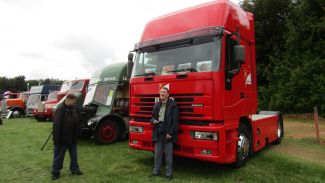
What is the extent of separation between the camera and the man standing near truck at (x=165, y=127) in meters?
6.09

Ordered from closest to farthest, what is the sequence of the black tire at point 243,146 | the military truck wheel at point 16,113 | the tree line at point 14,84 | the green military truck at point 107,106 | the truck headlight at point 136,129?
1. the black tire at point 243,146
2. the truck headlight at point 136,129
3. the green military truck at point 107,106
4. the military truck wheel at point 16,113
5. the tree line at point 14,84

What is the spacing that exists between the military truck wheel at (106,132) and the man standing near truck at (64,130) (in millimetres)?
3621

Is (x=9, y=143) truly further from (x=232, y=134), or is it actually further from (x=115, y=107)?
(x=232, y=134)

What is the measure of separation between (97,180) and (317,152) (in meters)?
6.02

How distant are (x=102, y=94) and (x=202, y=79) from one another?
6.27 meters

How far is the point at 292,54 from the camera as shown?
22.1 m

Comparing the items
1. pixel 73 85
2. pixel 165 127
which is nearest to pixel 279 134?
pixel 165 127

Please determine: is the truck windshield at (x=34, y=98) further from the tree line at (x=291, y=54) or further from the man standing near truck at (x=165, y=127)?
the man standing near truck at (x=165, y=127)

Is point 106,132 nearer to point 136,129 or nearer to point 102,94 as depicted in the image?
point 102,94

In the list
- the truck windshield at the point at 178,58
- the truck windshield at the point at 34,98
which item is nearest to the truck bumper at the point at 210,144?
the truck windshield at the point at 178,58

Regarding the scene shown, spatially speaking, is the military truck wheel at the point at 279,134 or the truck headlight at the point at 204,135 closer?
the truck headlight at the point at 204,135

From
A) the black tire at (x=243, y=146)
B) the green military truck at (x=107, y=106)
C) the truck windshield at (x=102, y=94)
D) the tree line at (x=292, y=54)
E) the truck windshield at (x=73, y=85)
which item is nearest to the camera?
the black tire at (x=243, y=146)

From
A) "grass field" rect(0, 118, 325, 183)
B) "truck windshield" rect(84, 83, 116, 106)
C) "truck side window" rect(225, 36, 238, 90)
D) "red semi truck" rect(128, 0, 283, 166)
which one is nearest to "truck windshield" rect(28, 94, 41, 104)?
"truck windshield" rect(84, 83, 116, 106)

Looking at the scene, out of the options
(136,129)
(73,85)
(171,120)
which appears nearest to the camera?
(171,120)
